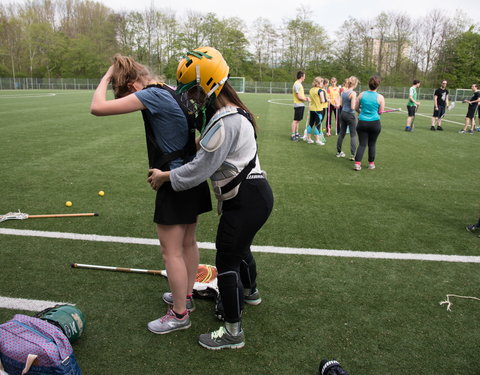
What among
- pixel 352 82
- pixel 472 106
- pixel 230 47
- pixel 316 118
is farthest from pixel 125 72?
pixel 230 47

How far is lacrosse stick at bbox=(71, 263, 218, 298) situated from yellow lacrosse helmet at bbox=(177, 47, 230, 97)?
6.26 ft

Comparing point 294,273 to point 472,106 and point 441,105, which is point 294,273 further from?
point 441,105

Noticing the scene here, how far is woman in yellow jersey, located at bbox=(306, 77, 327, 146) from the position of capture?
11344 millimetres

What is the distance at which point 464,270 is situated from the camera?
4.17 m

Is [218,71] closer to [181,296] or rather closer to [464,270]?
[181,296]

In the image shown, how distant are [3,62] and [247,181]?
87457 mm

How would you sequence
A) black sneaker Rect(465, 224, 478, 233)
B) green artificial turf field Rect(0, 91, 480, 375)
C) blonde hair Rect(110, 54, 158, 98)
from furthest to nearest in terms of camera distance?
1. black sneaker Rect(465, 224, 478, 233)
2. green artificial turf field Rect(0, 91, 480, 375)
3. blonde hair Rect(110, 54, 158, 98)

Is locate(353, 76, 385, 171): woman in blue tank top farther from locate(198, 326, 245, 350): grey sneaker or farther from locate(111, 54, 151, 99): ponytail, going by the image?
locate(111, 54, 151, 99): ponytail

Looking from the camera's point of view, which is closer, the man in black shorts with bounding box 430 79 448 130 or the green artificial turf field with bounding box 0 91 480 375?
the green artificial turf field with bounding box 0 91 480 375

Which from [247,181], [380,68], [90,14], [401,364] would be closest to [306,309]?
[401,364]

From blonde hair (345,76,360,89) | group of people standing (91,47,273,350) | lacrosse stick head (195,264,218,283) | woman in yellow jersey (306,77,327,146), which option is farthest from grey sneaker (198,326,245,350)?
woman in yellow jersey (306,77,327,146)

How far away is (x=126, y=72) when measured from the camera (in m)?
2.73

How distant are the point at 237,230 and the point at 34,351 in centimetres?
144

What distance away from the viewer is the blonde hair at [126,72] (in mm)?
2729
